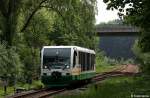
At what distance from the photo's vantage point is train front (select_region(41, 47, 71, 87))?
31.9m

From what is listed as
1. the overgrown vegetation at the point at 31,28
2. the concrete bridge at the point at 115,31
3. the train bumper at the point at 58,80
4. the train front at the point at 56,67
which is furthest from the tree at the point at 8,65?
the concrete bridge at the point at 115,31

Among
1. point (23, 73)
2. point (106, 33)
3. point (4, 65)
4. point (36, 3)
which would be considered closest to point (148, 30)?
point (4, 65)

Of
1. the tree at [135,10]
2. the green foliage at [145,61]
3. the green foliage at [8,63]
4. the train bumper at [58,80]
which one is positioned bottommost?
the green foliage at [145,61]

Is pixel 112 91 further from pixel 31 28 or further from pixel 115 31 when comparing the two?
pixel 115 31

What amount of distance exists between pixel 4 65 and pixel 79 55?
205 inches

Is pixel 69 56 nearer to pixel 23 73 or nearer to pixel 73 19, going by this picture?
pixel 23 73

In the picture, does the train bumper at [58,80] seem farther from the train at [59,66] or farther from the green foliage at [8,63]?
the green foliage at [8,63]

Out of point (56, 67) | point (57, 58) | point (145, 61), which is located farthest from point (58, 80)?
point (145, 61)

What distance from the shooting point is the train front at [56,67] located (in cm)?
3188

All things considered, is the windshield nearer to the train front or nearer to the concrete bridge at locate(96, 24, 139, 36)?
the train front

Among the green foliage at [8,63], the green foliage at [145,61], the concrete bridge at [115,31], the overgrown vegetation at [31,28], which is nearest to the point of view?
the green foliage at [8,63]

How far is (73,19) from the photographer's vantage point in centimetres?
4516

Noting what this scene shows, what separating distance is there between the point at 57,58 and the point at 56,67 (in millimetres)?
604

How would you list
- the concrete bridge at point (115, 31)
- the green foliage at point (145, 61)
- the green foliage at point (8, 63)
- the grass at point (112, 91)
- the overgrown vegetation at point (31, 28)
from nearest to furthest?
the grass at point (112, 91) → the green foliage at point (8, 63) → the overgrown vegetation at point (31, 28) → the green foliage at point (145, 61) → the concrete bridge at point (115, 31)
